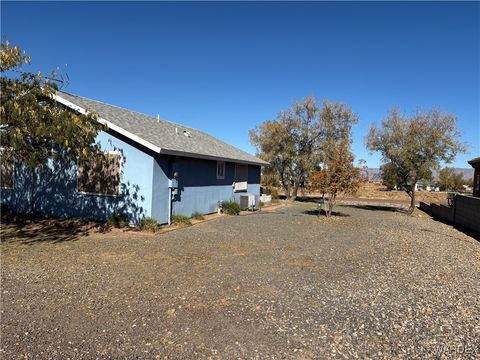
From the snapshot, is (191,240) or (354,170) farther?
(354,170)

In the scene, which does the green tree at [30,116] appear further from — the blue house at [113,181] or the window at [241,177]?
the window at [241,177]

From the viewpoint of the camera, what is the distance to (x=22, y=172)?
1350cm

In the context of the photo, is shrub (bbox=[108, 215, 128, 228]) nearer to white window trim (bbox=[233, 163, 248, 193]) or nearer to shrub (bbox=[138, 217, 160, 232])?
shrub (bbox=[138, 217, 160, 232])

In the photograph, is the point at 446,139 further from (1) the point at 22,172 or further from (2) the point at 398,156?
(1) the point at 22,172

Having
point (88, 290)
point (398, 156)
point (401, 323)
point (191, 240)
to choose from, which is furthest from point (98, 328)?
point (398, 156)

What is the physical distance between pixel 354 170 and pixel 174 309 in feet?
43.3

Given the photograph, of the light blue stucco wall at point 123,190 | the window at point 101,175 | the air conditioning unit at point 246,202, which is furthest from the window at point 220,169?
the window at point 101,175

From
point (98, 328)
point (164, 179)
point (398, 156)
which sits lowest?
point (98, 328)

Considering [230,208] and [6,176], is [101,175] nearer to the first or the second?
[6,176]

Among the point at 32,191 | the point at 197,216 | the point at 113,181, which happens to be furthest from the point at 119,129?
the point at 197,216

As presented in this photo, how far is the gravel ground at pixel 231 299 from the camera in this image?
4.04 meters

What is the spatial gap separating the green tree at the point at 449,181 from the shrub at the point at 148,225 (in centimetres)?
5936

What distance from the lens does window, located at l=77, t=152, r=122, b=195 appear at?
483 inches

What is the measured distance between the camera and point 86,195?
1250cm
